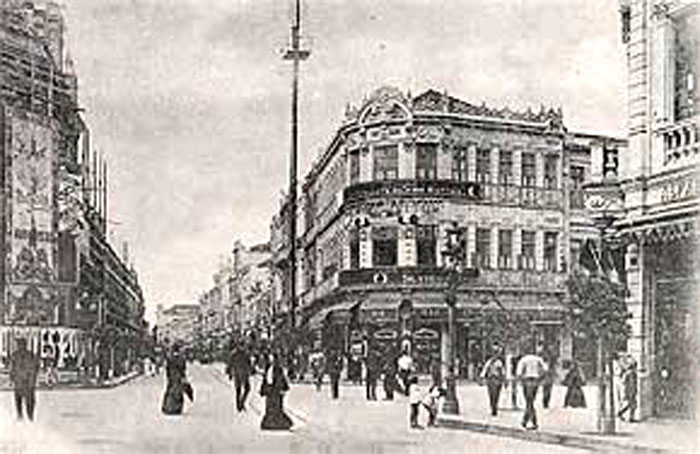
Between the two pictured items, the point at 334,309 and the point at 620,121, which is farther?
the point at 620,121

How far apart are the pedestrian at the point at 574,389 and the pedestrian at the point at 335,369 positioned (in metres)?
0.45

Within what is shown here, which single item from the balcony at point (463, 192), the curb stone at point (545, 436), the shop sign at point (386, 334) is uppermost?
the balcony at point (463, 192)

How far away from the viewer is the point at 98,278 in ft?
9.96

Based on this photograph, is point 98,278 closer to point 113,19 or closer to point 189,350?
point 189,350

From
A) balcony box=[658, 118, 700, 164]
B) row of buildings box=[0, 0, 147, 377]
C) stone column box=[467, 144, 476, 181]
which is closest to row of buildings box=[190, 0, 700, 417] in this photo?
stone column box=[467, 144, 476, 181]

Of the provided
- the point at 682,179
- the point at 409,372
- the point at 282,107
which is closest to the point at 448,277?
the point at 409,372

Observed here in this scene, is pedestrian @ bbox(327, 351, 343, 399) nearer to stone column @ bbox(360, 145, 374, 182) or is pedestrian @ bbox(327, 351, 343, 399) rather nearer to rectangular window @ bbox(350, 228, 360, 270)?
rectangular window @ bbox(350, 228, 360, 270)

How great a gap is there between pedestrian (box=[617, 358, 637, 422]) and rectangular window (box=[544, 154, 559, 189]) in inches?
17.4

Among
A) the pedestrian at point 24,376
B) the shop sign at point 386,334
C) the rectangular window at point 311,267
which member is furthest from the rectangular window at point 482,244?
the pedestrian at point 24,376

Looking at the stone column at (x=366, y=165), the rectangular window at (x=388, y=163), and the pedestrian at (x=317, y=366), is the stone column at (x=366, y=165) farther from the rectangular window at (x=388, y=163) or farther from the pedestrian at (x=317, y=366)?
the pedestrian at (x=317, y=366)

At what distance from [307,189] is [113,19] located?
49 cm

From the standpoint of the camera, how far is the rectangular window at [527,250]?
3057 millimetres

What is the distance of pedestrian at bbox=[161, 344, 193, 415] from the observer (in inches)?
118

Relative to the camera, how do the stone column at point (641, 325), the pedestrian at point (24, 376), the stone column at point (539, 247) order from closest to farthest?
1. the pedestrian at point (24, 376)
2. the stone column at point (539, 247)
3. the stone column at point (641, 325)
